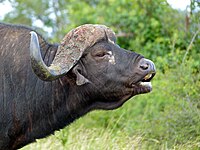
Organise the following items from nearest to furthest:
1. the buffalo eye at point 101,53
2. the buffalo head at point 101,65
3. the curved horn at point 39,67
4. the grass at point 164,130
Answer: the curved horn at point 39,67 → the buffalo head at point 101,65 → the buffalo eye at point 101,53 → the grass at point 164,130

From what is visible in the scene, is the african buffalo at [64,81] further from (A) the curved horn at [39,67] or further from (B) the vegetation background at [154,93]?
(B) the vegetation background at [154,93]

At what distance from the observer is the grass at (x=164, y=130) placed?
10.5 meters

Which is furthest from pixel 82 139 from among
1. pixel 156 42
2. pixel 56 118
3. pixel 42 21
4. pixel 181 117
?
pixel 42 21

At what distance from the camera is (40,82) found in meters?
7.96

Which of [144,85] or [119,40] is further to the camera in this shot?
[119,40]

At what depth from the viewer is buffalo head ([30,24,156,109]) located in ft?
25.1

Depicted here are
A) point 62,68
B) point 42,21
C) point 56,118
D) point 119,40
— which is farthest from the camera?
point 42,21

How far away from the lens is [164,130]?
11234 mm

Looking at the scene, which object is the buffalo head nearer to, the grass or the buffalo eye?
the buffalo eye

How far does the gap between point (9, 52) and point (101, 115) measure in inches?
269

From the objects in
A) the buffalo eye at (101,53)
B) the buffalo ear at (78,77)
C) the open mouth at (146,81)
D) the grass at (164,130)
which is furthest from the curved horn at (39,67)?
the grass at (164,130)

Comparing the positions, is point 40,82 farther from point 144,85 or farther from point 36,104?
point 144,85

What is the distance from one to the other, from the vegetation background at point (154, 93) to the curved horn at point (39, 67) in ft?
9.73

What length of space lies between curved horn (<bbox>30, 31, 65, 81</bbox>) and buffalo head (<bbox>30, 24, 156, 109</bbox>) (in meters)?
0.14
